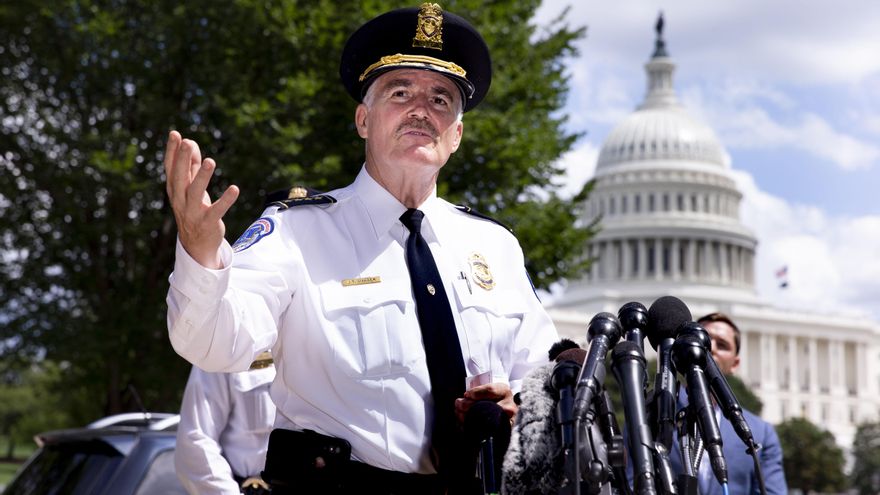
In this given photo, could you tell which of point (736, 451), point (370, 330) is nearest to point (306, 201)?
point (370, 330)

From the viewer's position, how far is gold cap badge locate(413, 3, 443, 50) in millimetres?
4145

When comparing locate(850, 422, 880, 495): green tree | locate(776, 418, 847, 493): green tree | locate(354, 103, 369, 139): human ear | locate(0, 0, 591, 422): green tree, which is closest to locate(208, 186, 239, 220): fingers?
locate(354, 103, 369, 139): human ear

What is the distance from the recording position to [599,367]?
9.70 feet

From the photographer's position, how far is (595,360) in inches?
117

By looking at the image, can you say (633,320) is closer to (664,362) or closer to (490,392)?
(664,362)

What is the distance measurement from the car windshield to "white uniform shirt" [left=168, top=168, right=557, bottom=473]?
2.25 m

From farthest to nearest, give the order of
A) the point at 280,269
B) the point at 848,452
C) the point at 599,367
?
the point at 848,452, the point at 280,269, the point at 599,367

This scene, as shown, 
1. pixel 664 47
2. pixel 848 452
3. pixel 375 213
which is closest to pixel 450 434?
pixel 375 213

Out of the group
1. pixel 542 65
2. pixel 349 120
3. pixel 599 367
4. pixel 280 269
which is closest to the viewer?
pixel 599 367

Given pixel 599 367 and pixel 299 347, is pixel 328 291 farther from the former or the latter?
pixel 599 367

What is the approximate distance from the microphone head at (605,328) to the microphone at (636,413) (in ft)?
0.30

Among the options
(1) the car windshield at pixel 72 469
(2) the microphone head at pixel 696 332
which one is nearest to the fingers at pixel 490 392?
(2) the microphone head at pixel 696 332

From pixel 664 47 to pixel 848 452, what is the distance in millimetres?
53197

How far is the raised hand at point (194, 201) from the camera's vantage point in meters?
3.12
